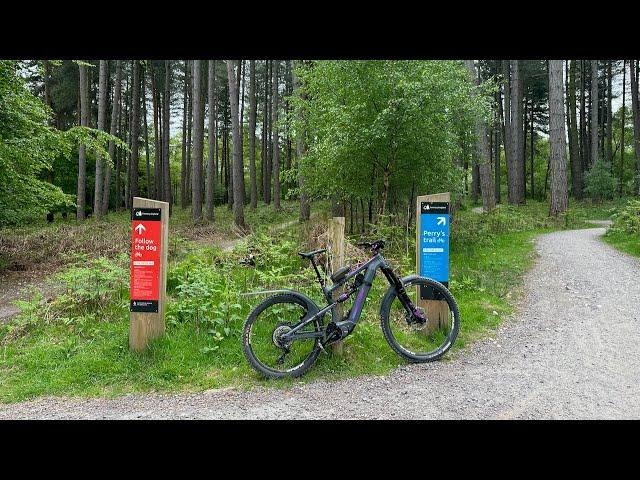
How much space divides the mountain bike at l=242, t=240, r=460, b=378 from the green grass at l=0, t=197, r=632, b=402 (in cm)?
21

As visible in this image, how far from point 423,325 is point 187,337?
2.83 metres

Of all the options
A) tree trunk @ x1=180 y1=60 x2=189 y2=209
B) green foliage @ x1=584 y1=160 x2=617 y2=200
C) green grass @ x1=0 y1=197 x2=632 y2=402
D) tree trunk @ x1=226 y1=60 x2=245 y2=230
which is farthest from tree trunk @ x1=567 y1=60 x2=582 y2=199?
tree trunk @ x1=180 y1=60 x2=189 y2=209

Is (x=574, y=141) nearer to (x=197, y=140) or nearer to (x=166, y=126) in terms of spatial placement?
(x=197, y=140)

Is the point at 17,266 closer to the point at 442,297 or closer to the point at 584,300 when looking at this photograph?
the point at 442,297

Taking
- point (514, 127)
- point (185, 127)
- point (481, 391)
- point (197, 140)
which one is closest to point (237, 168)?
point (197, 140)

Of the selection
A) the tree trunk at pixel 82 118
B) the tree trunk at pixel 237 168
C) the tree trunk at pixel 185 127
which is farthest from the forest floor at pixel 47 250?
the tree trunk at pixel 185 127

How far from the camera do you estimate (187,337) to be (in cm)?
538

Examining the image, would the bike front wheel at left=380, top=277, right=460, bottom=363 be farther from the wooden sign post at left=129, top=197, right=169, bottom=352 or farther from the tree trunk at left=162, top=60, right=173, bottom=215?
the tree trunk at left=162, top=60, right=173, bottom=215

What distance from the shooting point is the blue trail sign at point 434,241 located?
5598 millimetres

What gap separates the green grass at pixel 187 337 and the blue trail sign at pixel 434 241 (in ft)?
3.09

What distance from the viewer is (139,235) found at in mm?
5152

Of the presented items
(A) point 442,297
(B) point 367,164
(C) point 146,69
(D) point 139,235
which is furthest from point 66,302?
(C) point 146,69

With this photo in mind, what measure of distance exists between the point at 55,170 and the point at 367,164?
19937 millimetres

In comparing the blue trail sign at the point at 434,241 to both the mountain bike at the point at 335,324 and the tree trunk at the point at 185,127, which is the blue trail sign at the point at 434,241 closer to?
the mountain bike at the point at 335,324
